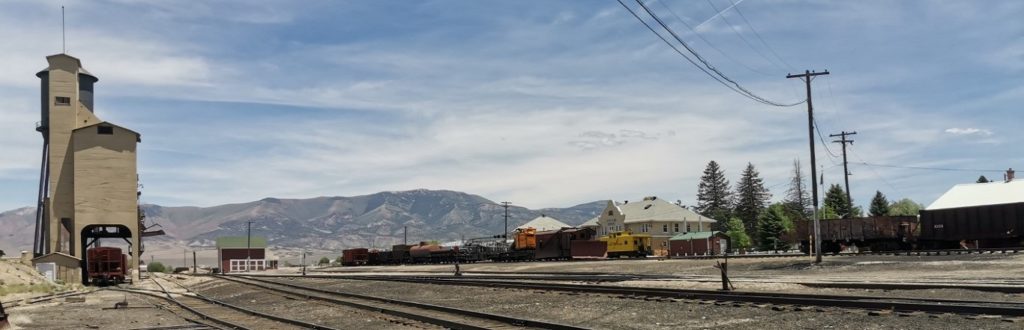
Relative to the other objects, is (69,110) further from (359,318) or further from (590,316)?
(590,316)

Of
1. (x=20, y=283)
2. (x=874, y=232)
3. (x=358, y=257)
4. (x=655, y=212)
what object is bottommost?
(x=358, y=257)

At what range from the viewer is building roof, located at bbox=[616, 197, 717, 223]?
106m

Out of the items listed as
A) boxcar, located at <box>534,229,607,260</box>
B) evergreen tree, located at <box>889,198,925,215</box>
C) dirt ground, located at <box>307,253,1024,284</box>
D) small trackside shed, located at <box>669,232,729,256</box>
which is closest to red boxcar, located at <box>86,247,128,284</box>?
boxcar, located at <box>534,229,607,260</box>

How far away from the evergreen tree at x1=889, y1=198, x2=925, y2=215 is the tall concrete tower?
356 feet

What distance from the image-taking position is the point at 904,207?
433ft

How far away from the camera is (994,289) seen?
18.0 meters

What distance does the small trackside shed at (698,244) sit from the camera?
76.1m

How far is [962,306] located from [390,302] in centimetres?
1558

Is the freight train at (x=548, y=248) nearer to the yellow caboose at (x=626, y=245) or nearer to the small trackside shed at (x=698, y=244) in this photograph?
the yellow caboose at (x=626, y=245)

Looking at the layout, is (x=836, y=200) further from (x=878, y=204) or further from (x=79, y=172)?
(x=79, y=172)

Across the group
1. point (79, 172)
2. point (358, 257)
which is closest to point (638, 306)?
point (79, 172)

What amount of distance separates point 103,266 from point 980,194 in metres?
75.9

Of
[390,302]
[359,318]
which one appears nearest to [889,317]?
[359,318]

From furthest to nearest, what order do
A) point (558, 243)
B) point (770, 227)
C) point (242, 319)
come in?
point (770, 227), point (558, 243), point (242, 319)
